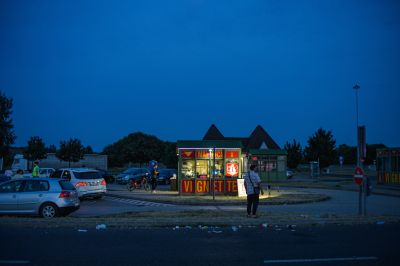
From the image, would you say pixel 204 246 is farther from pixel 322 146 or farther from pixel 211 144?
pixel 322 146

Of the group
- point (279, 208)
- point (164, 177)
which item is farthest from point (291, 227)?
point (164, 177)

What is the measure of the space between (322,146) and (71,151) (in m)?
33.8

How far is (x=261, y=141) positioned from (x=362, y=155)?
42923 millimetres

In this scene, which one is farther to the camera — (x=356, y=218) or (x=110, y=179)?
(x=110, y=179)

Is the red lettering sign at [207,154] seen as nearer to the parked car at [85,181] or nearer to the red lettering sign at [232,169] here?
the red lettering sign at [232,169]

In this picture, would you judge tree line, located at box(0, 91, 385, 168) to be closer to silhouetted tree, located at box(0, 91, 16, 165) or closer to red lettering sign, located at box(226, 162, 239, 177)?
silhouetted tree, located at box(0, 91, 16, 165)

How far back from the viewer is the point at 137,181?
32.0 meters

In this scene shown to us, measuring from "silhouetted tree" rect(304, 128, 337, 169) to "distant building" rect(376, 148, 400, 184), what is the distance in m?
23.8

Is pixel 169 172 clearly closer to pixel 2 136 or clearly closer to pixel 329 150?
pixel 2 136

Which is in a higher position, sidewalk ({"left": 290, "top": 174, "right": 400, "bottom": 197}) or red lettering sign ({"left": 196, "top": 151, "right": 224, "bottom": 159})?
red lettering sign ({"left": 196, "top": 151, "right": 224, "bottom": 159})

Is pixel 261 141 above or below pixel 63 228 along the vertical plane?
above

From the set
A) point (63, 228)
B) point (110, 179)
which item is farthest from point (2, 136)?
point (63, 228)

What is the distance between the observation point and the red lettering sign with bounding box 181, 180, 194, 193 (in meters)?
26.3

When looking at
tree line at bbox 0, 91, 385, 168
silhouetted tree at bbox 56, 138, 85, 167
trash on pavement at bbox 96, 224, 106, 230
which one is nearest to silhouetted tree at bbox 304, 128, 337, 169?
tree line at bbox 0, 91, 385, 168
